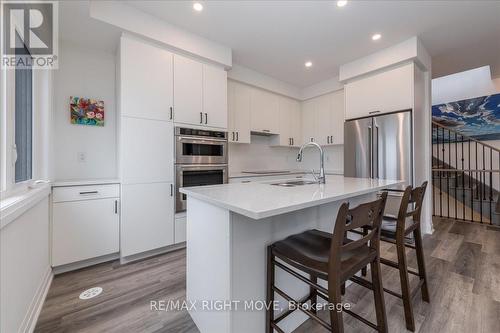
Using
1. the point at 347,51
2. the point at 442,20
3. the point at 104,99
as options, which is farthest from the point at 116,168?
the point at 442,20

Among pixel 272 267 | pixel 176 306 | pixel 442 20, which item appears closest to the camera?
pixel 272 267

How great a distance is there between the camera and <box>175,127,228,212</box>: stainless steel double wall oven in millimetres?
2658

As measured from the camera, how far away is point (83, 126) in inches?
100

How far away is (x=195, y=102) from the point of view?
9.24 feet

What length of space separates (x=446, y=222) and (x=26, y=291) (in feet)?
18.0

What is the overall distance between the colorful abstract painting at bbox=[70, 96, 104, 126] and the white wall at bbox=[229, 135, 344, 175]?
2.00m

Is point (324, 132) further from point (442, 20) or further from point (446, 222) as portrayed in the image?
point (446, 222)

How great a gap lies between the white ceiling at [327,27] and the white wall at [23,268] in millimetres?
2029

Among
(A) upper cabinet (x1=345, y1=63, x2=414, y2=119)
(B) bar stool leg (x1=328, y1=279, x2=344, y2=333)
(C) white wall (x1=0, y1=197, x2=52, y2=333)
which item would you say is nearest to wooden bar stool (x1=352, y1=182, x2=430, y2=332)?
(B) bar stool leg (x1=328, y1=279, x2=344, y2=333)

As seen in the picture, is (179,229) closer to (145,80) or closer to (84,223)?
(84,223)

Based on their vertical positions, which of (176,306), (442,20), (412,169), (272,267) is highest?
(442,20)

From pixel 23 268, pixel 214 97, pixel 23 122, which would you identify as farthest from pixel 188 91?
pixel 23 268

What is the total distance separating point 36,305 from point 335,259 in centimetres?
208

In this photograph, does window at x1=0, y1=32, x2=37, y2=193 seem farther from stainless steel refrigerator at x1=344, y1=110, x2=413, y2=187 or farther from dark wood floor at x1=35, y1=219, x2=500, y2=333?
stainless steel refrigerator at x1=344, y1=110, x2=413, y2=187
